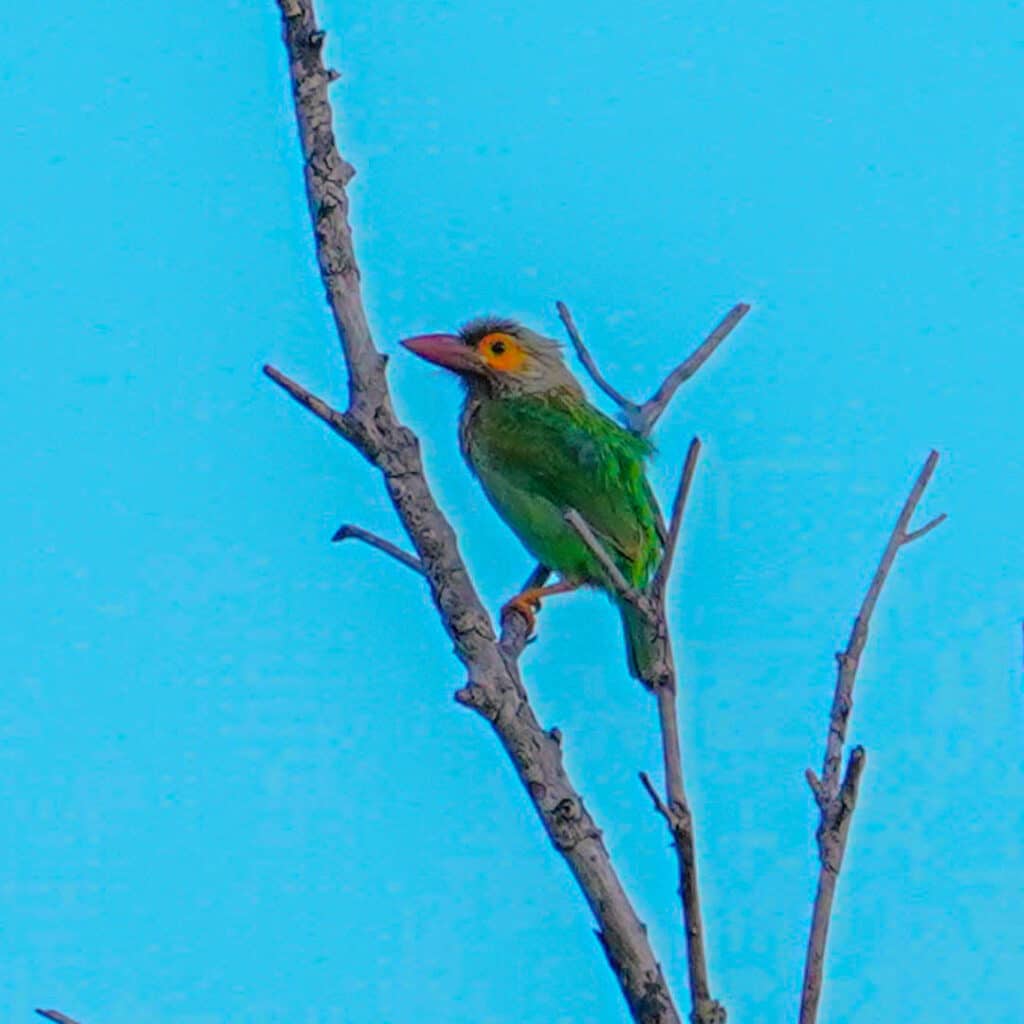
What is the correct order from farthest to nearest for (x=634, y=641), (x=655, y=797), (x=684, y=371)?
(x=634, y=641) → (x=684, y=371) → (x=655, y=797)

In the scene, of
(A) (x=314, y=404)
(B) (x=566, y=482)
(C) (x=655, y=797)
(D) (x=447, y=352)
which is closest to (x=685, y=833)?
(C) (x=655, y=797)

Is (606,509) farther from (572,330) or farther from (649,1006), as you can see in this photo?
(649,1006)

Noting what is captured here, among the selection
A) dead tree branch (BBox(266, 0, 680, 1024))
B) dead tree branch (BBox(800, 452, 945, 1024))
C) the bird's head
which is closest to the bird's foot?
the bird's head

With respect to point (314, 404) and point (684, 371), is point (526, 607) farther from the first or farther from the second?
point (314, 404)

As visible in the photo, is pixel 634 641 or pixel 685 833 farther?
pixel 634 641

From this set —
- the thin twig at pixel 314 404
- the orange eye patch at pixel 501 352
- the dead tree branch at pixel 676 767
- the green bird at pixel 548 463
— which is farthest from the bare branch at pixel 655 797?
the orange eye patch at pixel 501 352

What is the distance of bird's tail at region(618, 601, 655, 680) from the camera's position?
3395 millimetres

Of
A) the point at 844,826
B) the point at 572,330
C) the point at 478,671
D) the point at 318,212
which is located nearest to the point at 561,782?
the point at 478,671

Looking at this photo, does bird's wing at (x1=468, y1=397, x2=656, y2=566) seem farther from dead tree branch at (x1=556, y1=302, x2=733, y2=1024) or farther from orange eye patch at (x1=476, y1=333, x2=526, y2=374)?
dead tree branch at (x1=556, y1=302, x2=733, y2=1024)

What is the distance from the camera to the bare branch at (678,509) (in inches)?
80.7

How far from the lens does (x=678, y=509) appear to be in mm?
2119

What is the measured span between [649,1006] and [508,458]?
1672 mm

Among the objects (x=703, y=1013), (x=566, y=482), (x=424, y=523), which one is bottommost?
(x=703, y=1013)

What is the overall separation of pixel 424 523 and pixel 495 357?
1.49m
